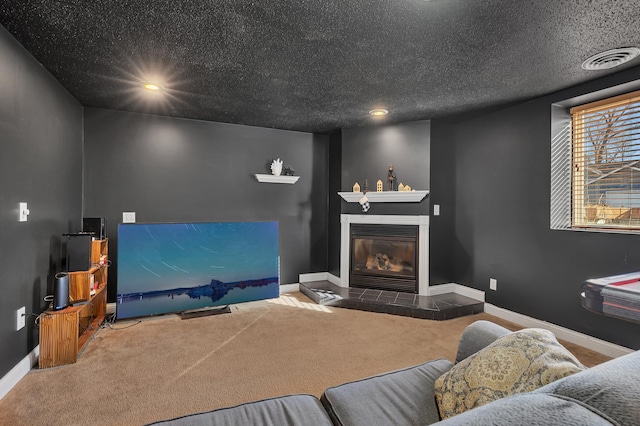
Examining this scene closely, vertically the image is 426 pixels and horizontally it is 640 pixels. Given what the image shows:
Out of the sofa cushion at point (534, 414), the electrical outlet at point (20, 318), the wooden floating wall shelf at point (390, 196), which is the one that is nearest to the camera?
the sofa cushion at point (534, 414)

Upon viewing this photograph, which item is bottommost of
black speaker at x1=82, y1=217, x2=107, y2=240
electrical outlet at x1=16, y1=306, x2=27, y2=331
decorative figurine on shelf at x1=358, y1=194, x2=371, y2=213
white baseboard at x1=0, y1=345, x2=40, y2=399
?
white baseboard at x1=0, y1=345, x2=40, y2=399

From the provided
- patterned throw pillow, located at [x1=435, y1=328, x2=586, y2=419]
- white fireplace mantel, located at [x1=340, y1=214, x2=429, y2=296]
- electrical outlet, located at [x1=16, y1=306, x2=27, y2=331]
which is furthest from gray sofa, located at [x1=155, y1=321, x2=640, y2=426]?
white fireplace mantel, located at [x1=340, y1=214, x2=429, y2=296]

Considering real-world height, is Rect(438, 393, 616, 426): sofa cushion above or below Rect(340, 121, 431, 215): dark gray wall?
below

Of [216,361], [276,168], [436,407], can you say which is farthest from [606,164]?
[216,361]

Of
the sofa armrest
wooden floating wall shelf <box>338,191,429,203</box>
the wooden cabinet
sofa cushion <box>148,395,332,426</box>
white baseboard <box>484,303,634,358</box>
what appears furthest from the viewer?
wooden floating wall shelf <box>338,191,429,203</box>

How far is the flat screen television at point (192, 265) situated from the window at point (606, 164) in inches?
126

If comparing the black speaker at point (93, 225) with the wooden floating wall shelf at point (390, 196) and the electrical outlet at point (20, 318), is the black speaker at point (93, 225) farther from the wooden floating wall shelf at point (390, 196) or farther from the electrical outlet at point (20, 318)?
the wooden floating wall shelf at point (390, 196)

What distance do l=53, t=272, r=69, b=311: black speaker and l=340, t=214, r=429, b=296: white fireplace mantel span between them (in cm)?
302

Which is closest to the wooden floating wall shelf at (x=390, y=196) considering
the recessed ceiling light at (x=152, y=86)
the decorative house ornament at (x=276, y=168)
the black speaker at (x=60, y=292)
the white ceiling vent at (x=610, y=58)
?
the decorative house ornament at (x=276, y=168)

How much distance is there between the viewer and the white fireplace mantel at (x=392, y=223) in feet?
12.8

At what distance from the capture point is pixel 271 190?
4344 millimetres

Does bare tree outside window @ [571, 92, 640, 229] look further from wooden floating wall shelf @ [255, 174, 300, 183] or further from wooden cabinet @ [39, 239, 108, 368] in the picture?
wooden cabinet @ [39, 239, 108, 368]

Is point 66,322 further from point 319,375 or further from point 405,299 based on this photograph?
point 405,299

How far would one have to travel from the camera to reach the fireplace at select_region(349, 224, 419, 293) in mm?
4008
